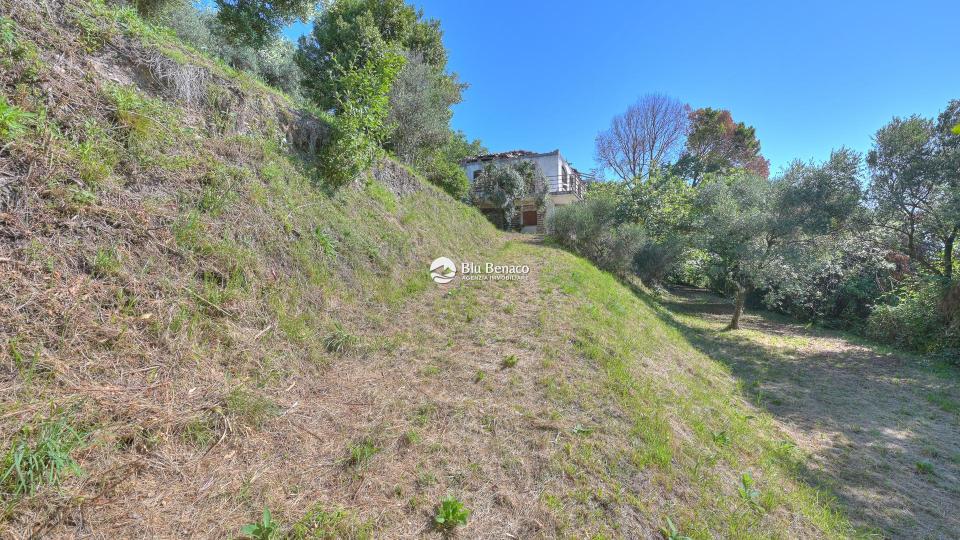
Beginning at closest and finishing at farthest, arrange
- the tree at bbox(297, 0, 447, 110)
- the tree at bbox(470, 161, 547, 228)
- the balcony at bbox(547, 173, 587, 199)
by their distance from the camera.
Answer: the tree at bbox(297, 0, 447, 110) → the tree at bbox(470, 161, 547, 228) → the balcony at bbox(547, 173, 587, 199)

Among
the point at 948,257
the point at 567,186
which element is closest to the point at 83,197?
the point at 948,257

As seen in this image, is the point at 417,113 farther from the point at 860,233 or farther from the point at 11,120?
the point at 860,233

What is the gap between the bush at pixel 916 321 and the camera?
327 inches

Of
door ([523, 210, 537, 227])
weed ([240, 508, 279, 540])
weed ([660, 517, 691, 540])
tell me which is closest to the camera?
weed ([240, 508, 279, 540])

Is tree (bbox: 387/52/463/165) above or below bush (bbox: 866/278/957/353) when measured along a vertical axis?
above

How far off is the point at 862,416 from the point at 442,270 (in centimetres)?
748

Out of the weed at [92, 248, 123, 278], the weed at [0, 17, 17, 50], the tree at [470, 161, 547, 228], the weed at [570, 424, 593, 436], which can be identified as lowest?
the weed at [570, 424, 593, 436]

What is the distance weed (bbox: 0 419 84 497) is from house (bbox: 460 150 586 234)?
1751cm

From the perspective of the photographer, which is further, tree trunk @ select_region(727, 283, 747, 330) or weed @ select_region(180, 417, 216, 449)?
tree trunk @ select_region(727, 283, 747, 330)

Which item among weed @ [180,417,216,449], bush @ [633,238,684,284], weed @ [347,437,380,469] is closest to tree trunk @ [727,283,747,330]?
bush @ [633,238,684,284]

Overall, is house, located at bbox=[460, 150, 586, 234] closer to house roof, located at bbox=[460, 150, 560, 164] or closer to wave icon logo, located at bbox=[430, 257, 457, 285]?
house roof, located at bbox=[460, 150, 560, 164]

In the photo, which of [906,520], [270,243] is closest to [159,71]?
[270,243]

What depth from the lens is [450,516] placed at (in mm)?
2123

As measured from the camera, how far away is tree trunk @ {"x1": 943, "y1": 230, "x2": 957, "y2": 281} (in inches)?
310
